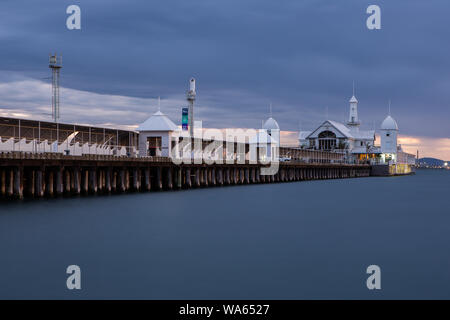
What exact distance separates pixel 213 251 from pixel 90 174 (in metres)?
25.4

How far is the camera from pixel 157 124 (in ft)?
206

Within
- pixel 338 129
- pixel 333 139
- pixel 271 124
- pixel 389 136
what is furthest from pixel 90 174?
pixel 389 136

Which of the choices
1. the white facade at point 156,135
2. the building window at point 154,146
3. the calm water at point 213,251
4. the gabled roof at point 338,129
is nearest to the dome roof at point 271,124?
the gabled roof at point 338,129

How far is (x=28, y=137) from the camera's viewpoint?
1908 inches

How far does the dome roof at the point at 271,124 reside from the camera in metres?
151

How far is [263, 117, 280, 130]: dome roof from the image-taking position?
150875 millimetres

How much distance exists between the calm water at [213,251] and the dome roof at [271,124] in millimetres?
108627

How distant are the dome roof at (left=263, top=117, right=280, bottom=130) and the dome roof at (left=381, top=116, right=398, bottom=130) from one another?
89.1 ft

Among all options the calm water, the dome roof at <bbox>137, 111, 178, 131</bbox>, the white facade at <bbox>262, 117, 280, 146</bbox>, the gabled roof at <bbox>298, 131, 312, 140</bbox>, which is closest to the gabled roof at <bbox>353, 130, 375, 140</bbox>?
the gabled roof at <bbox>298, 131, 312, 140</bbox>

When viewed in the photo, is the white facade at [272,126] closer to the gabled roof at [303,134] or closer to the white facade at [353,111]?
the gabled roof at [303,134]

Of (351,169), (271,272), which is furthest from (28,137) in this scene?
(351,169)

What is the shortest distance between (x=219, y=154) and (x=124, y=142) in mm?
21692
